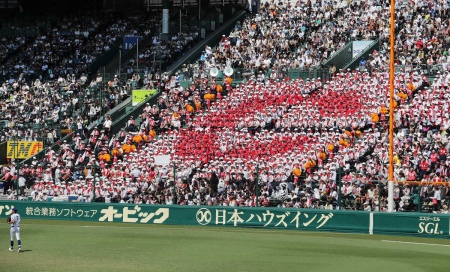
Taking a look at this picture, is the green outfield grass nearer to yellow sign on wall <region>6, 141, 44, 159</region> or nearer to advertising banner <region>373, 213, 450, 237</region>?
advertising banner <region>373, 213, 450, 237</region>

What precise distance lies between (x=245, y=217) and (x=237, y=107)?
1236 cm

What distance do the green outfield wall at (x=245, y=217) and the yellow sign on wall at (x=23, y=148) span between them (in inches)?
387

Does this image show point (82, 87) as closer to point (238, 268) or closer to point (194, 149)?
point (194, 149)

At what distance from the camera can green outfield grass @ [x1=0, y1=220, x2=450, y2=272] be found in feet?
90.2

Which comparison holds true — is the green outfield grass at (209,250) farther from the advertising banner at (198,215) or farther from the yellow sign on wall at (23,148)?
the yellow sign on wall at (23,148)

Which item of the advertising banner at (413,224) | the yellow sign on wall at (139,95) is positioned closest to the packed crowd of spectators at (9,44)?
the yellow sign on wall at (139,95)

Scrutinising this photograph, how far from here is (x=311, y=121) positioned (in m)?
45.7

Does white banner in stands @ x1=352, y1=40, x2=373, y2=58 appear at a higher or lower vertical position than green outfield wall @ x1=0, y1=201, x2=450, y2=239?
higher

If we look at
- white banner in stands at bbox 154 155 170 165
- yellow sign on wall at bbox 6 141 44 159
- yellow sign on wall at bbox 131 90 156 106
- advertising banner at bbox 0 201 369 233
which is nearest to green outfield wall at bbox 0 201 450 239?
advertising banner at bbox 0 201 369 233

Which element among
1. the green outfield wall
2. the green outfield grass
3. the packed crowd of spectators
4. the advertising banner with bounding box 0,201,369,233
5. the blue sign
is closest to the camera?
the green outfield grass

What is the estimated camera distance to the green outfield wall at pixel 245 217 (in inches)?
1373

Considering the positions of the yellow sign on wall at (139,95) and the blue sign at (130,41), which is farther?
the blue sign at (130,41)

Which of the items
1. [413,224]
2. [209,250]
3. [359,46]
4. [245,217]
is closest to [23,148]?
[245,217]

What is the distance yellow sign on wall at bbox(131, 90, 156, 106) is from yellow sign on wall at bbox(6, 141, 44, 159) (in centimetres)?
650
